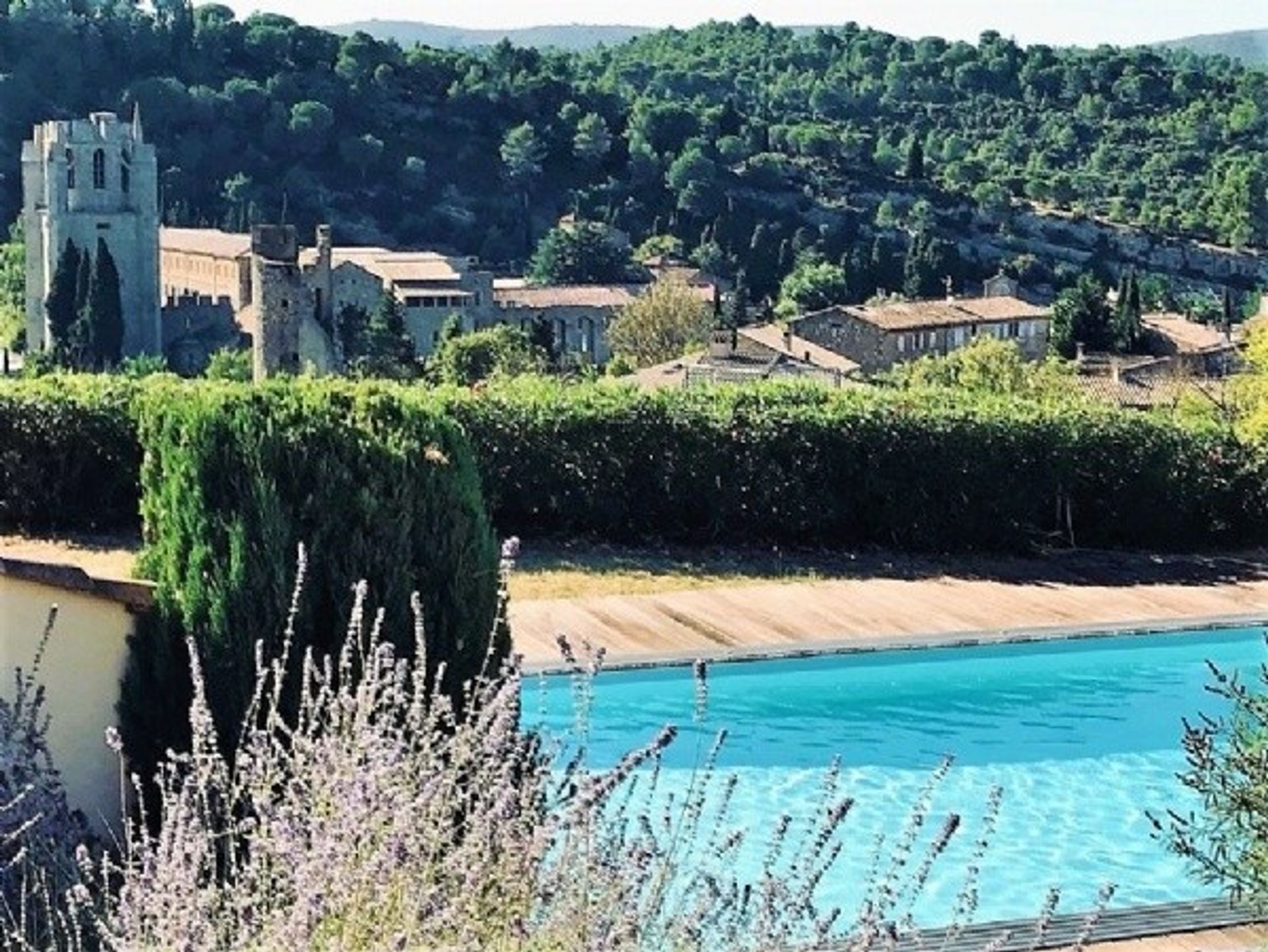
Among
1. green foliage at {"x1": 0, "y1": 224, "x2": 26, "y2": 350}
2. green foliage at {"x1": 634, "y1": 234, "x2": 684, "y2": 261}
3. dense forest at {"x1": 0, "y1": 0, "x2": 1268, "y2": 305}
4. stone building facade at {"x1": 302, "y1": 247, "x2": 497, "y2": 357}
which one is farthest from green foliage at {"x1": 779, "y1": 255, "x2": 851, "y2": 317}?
green foliage at {"x1": 0, "y1": 224, "x2": 26, "y2": 350}

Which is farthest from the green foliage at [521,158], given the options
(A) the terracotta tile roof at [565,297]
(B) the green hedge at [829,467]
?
(B) the green hedge at [829,467]

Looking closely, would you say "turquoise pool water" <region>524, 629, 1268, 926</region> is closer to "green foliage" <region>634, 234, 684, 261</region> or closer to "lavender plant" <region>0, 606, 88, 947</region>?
"lavender plant" <region>0, 606, 88, 947</region>

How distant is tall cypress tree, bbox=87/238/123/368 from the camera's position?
5103cm

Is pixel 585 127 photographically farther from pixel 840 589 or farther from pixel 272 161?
pixel 840 589

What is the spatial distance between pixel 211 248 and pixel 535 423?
164 feet

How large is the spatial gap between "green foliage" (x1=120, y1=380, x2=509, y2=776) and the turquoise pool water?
74.3 inches

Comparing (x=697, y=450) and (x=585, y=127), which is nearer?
(x=697, y=450)

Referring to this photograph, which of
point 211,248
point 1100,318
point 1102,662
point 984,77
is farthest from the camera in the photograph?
point 984,77

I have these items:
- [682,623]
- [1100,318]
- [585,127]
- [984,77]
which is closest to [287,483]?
[682,623]

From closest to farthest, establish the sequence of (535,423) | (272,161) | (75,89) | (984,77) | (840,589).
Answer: (840,589), (535,423), (272,161), (75,89), (984,77)

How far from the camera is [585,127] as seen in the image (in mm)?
83312

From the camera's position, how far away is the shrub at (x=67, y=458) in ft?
41.9

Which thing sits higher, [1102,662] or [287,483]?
[287,483]

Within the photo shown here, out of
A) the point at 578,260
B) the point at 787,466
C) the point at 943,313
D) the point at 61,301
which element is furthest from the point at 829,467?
the point at 578,260
